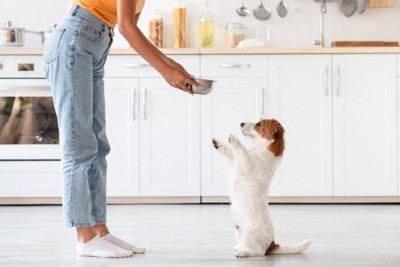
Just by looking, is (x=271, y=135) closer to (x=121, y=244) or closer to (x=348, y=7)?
(x=121, y=244)

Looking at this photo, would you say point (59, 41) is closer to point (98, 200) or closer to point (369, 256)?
point (98, 200)

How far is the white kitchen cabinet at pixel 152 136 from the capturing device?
500cm

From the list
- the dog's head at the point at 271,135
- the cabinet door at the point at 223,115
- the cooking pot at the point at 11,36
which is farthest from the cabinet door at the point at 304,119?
the dog's head at the point at 271,135

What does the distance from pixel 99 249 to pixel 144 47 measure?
0.76m

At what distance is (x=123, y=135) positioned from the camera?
502 centimetres

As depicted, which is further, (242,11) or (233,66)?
(242,11)

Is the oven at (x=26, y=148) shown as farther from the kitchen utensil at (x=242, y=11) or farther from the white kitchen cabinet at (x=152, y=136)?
the kitchen utensil at (x=242, y=11)

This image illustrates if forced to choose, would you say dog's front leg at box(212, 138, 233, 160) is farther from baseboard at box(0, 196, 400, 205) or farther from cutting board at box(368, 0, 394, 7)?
cutting board at box(368, 0, 394, 7)

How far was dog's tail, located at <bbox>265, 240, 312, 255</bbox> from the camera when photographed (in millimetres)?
2961

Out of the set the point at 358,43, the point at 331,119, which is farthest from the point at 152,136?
the point at 358,43

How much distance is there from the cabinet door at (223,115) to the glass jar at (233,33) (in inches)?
22.1

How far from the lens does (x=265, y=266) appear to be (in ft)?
9.00

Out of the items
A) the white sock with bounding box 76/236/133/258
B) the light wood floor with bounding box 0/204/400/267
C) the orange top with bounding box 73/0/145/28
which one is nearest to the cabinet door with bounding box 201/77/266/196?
the light wood floor with bounding box 0/204/400/267

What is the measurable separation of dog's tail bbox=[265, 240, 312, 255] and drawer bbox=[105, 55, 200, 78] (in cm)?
218
